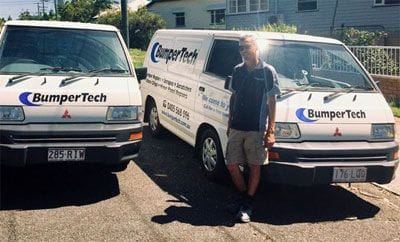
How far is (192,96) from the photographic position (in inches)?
267

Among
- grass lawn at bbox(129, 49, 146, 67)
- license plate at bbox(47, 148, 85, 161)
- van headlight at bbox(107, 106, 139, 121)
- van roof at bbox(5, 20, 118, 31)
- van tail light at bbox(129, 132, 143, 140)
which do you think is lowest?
grass lawn at bbox(129, 49, 146, 67)

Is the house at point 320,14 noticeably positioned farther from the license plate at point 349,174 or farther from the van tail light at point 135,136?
the van tail light at point 135,136

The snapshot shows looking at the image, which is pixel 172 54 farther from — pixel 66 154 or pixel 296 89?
pixel 66 154

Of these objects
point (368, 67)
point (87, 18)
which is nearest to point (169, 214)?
point (368, 67)

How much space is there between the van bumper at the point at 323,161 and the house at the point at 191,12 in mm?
31463

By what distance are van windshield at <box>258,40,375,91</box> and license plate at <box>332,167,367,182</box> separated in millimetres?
1042

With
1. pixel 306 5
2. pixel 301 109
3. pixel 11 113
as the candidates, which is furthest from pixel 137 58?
pixel 301 109

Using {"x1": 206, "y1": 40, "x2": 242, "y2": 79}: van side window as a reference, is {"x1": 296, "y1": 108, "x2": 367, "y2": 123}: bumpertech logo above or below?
below

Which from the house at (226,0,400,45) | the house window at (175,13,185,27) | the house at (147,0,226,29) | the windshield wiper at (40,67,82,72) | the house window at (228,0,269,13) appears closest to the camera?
the windshield wiper at (40,67,82,72)

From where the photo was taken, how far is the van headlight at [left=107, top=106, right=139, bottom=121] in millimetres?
5535

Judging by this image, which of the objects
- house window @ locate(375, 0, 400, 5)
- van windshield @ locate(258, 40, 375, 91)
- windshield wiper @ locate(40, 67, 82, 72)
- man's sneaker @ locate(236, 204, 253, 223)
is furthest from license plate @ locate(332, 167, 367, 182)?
house window @ locate(375, 0, 400, 5)

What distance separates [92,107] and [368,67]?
9272 mm

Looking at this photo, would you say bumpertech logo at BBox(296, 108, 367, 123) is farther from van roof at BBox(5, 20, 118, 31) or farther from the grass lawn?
the grass lawn

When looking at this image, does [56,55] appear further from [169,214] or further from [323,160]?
[323,160]
